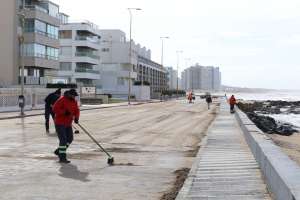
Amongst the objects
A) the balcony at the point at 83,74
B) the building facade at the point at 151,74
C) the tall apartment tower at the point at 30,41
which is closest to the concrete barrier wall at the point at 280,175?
the tall apartment tower at the point at 30,41

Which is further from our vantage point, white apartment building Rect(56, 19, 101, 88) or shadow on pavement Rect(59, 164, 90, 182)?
white apartment building Rect(56, 19, 101, 88)

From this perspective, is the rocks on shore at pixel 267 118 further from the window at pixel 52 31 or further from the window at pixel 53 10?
the window at pixel 53 10

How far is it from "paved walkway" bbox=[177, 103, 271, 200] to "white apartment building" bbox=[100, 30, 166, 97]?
87982 millimetres

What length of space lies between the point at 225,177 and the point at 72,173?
314 cm

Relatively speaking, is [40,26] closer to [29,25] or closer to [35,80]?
[29,25]

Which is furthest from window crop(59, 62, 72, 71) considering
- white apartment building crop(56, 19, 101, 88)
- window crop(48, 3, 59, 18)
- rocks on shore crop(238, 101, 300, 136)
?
rocks on shore crop(238, 101, 300, 136)

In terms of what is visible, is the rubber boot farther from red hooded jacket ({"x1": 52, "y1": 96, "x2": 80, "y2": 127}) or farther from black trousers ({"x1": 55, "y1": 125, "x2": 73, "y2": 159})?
red hooded jacket ({"x1": 52, "y1": 96, "x2": 80, "y2": 127})

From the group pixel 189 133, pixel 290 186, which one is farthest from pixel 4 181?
pixel 189 133

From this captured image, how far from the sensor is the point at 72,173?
11.5m

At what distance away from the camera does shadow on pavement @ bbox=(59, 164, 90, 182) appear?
10.9 meters

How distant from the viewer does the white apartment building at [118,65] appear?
119 metres

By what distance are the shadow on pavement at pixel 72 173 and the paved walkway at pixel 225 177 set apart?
2073 mm

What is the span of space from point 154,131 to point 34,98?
2575 cm

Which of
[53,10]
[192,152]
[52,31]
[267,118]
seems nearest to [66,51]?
[53,10]
